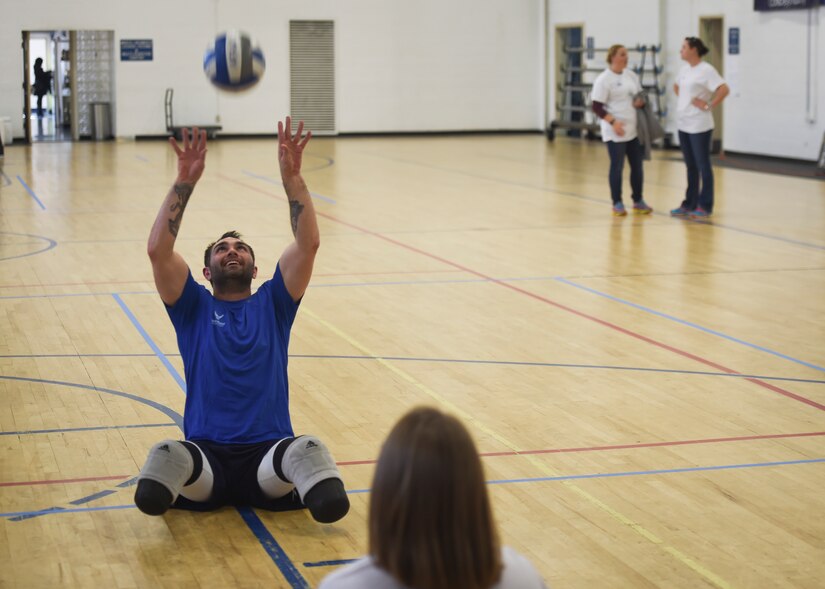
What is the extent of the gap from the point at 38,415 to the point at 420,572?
14.2 feet

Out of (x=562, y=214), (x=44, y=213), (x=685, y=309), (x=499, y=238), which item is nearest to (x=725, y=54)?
(x=562, y=214)

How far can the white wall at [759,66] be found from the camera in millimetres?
19062

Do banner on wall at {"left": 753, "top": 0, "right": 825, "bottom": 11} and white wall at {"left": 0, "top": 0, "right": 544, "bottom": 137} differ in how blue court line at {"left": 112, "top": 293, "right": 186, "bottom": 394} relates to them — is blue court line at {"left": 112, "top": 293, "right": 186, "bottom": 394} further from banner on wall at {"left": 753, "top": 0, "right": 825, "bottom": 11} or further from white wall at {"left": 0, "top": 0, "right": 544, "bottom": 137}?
white wall at {"left": 0, "top": 0, "right": 544, "bottom": 137}

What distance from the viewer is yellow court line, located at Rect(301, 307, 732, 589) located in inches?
157

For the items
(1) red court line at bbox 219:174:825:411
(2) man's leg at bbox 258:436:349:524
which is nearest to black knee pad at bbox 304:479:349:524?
(2) man's leg at bbox 258:436:349:524

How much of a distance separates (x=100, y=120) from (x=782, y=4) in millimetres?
15016

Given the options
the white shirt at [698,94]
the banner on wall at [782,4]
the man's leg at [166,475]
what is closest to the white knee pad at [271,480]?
the man's leg at [166,475]

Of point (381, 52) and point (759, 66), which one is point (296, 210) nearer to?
point (759, 66)

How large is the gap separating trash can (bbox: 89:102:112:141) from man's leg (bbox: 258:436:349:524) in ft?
78.0

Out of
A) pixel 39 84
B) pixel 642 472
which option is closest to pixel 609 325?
pixel 642 472

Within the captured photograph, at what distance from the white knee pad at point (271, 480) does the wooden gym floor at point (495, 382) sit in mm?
121

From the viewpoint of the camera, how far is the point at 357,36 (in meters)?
28.0

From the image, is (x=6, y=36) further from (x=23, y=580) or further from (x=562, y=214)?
(x=23, y=580)

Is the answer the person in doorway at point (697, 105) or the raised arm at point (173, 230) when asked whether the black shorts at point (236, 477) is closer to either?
the raised arm at point (173, 230)
